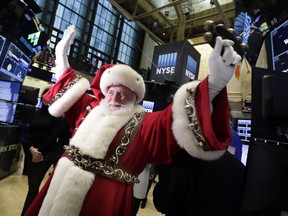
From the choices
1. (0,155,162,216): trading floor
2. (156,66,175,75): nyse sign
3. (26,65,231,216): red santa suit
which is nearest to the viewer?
(26,65,231,216): red santa suit

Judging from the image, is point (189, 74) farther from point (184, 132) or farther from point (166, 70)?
point (184, 132)

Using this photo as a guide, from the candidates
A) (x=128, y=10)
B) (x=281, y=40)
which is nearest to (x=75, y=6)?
(x=128, y=10)

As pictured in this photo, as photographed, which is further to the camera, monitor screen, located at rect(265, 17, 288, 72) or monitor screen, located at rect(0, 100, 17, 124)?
monitor screen, located at rect(0, 100, 17, 124)

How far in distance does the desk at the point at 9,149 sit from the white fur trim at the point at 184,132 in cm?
348

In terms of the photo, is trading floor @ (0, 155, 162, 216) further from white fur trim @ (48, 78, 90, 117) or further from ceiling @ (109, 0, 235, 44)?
ceiling @ (109, 0, 235, 44)

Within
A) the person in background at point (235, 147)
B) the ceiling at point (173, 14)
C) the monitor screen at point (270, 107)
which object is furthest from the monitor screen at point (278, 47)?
the ceiling at point (173, 14)

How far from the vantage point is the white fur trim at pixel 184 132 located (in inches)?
37.3

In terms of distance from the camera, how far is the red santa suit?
38.2 inches

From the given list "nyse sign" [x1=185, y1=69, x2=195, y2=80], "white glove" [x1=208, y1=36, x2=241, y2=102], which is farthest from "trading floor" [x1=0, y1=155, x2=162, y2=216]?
"white glove" [x1=208, y1=36, x2=241, y2=102]

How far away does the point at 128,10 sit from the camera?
4.86 m

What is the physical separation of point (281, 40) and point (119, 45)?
978 centimetres

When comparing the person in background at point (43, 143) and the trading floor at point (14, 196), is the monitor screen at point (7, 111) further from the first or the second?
the person in background at point (43, 143)

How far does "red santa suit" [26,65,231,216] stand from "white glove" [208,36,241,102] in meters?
0.06

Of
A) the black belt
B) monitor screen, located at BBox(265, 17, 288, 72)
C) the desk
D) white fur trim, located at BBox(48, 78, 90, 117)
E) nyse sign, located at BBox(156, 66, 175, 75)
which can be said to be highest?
nyse sign, located at BBox(156, 66, 175, 75)
